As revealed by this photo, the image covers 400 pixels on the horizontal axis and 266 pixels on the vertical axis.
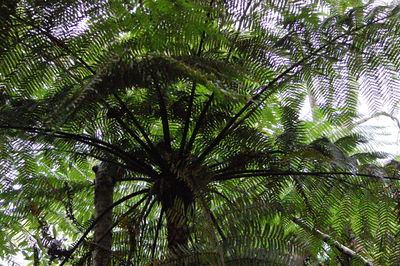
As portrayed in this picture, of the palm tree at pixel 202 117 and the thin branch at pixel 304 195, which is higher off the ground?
the palm tree at pixel 202 117

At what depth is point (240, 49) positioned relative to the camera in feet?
5.90

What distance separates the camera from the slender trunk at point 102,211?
5.84 ft

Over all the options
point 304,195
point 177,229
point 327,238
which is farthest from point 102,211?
point 327,238

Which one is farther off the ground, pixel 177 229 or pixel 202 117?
pixel 202 117

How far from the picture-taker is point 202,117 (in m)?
1.83

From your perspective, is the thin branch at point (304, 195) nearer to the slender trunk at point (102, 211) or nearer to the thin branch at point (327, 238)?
the thin branch at point (327, 238)

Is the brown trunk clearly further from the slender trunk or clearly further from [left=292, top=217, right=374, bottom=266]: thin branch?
[left=292, top=217, right=374, bottom=266]: thin branch

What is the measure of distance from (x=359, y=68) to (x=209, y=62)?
69 centimetres

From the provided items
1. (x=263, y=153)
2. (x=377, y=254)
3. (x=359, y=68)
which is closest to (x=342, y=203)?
(x=377, y=254)

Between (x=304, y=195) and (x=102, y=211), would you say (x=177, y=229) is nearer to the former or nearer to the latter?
(x=102, y=211)

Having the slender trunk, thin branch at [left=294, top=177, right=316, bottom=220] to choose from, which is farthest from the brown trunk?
thin branch at [left=294, top=177, right=316, bottom=220]

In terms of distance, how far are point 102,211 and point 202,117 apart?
0.61 meters

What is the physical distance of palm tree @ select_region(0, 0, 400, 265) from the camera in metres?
1.43

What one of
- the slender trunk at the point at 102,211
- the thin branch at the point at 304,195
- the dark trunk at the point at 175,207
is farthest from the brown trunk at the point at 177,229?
the thin branch at the point at 304,195
